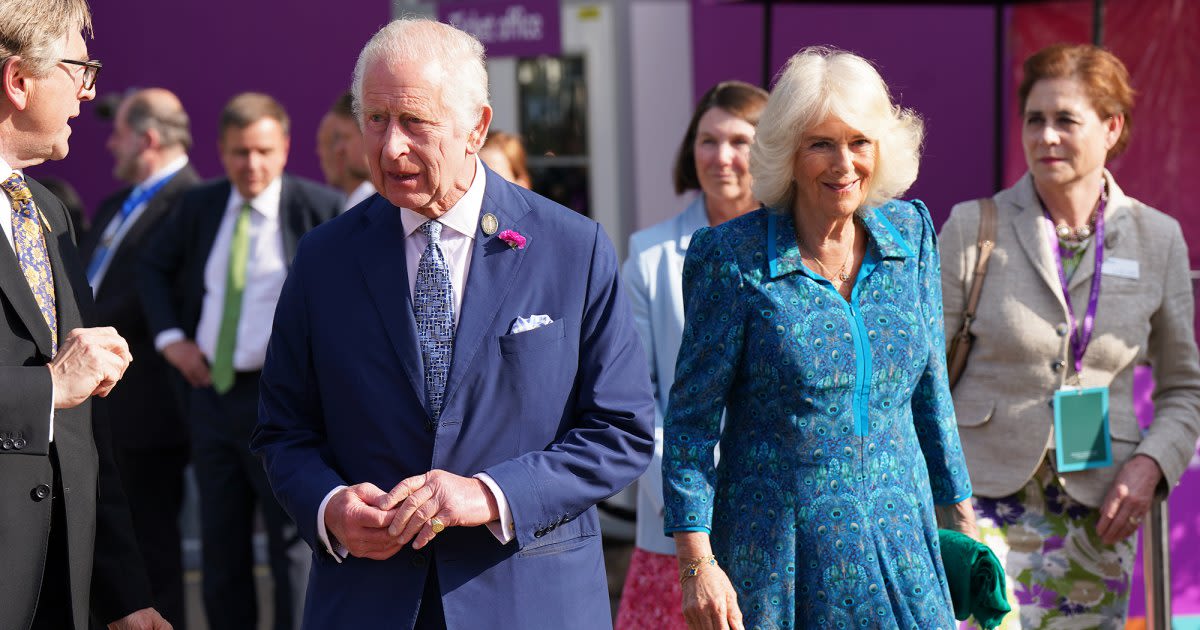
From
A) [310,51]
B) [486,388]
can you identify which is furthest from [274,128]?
[486,388]

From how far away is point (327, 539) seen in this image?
270 cm

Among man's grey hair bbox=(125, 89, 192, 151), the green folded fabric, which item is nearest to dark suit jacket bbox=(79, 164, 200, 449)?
man's grey hair bbox=(125, 89, 192, 151)

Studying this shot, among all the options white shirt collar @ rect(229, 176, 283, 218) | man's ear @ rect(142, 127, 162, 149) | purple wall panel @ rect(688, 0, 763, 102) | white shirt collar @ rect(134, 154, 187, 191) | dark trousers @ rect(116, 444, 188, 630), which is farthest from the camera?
purple wall panel @ rect(688, 0, 763, 102)

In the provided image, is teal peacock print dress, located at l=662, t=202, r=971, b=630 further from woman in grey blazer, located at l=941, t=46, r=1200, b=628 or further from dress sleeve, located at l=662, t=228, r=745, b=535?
woman in grey blazer, located at l=941, t=46, r=1200, b=628

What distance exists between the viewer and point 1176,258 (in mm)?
4254

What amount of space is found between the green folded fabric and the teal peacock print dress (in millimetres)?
70

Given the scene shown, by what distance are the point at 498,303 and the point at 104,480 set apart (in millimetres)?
976

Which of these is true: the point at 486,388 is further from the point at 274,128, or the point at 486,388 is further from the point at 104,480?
the point at 274,128

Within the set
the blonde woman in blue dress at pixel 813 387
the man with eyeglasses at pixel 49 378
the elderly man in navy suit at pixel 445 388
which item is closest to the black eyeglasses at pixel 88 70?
the man with eyeglasses at pixel 49 378

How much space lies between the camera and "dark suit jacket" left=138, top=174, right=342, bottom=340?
19.9ft

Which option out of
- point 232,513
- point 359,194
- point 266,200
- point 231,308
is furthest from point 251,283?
point 232,513

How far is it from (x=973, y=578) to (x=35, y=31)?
231 centimetres

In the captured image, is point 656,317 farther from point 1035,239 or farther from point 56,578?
point 56,578

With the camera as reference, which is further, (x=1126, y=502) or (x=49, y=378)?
(x=1126, y=502)
